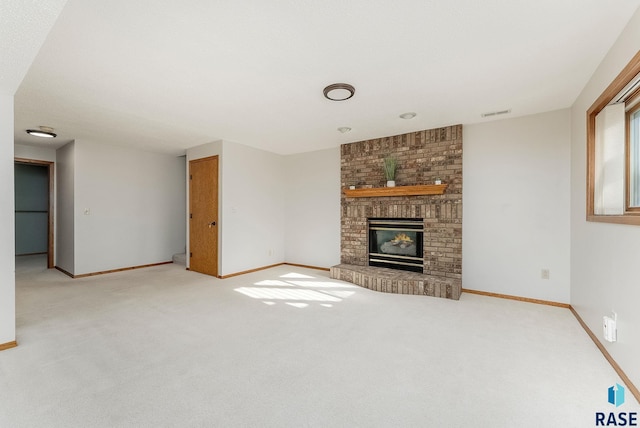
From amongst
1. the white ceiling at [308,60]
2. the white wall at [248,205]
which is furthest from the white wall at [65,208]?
the white wall at [248,205]

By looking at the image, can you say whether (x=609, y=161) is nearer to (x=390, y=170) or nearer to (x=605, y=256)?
(x=605, y=256)

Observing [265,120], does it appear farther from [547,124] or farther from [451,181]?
[547,124]

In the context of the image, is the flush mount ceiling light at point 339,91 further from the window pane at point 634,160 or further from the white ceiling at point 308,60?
the window pane at point 634,160

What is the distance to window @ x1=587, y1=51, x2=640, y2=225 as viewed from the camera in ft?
6.61

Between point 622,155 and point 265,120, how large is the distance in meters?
3.46

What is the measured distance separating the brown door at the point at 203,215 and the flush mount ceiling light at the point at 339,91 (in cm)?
266

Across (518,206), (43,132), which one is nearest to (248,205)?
(43,132)

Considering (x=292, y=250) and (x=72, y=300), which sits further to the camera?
(x=292, y=250)

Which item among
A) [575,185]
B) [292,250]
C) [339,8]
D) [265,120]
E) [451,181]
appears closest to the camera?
[339,8]

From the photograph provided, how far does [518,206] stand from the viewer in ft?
11.8

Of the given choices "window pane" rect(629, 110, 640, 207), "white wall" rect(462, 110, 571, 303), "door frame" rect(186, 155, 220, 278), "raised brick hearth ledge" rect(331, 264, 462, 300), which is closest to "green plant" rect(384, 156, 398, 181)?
"white wall" rect(462, 110, 571, 303)

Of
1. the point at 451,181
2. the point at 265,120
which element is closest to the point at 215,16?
the point at 265,120

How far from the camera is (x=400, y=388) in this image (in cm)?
178

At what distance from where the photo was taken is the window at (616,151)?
6.61 feet
